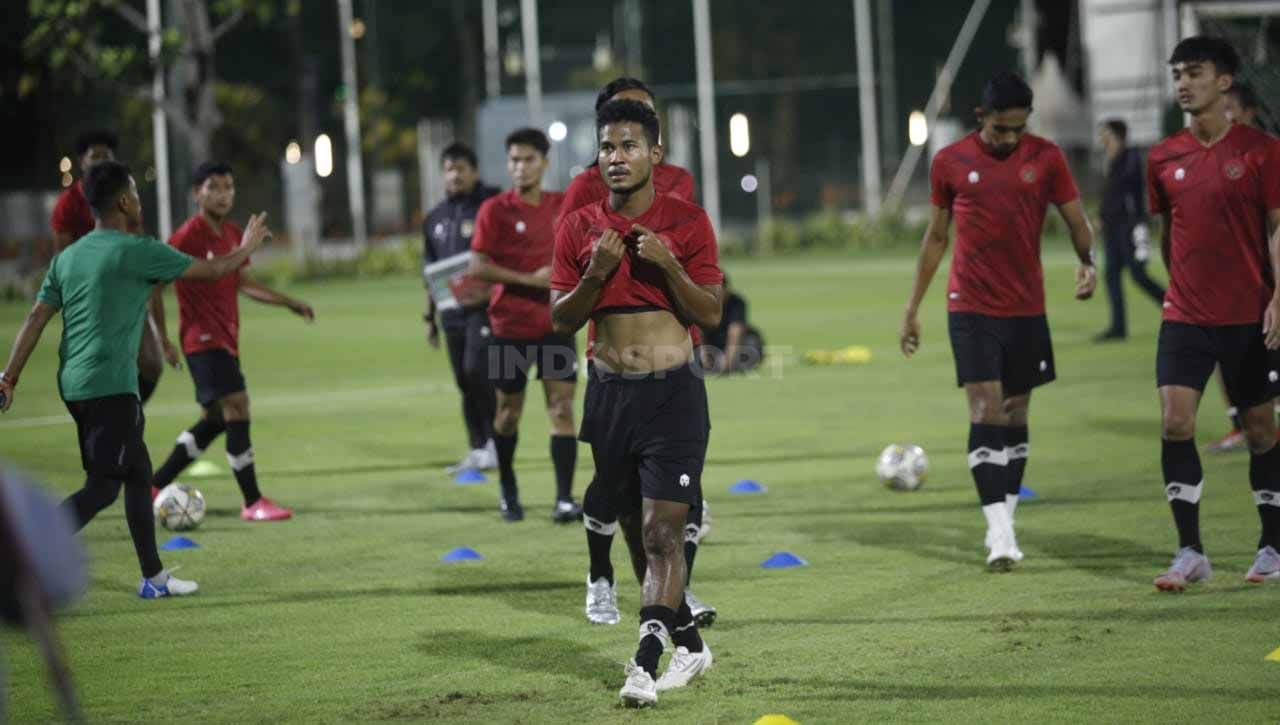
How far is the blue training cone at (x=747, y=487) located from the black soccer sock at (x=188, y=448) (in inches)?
136

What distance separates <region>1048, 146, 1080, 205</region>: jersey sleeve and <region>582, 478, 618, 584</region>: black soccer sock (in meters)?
3.09

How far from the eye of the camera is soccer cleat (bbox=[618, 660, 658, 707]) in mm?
6797

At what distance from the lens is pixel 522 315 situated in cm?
1141

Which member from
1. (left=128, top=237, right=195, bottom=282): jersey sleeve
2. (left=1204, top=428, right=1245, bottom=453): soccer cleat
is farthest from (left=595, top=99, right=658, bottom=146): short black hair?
(left=1204, top=428, right=1245, bottom=453): soccer cleat

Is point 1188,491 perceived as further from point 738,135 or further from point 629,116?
point 738,135

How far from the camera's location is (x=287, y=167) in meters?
49.9

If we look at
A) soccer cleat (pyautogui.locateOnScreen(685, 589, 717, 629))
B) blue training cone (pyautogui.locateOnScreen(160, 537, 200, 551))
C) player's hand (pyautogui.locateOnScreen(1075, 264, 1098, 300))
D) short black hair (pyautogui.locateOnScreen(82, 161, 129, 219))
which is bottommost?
blue training cone (pyautogui.locateOnScreen(160, 537, 200, 551))

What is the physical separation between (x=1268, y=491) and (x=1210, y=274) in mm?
1149

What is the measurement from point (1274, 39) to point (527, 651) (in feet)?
93.3

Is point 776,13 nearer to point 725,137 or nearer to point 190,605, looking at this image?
point 725,137

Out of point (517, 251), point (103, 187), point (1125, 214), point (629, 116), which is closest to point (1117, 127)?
point (1125, 214)

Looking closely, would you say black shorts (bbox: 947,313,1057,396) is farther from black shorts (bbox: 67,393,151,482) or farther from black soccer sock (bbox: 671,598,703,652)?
black shorts (bbox: 67,393,151,482)

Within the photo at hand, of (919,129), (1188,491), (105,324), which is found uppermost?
(919,129)

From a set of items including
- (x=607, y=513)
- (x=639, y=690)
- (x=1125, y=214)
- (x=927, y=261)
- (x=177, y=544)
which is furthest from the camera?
(x=1125, y=214)
